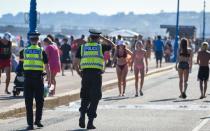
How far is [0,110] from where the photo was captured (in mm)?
16547

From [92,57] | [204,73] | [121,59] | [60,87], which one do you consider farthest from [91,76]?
[60,87]

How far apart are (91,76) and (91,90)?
27 cm

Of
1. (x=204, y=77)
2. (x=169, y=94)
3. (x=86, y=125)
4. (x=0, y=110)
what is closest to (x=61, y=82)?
(x=169, y=94)

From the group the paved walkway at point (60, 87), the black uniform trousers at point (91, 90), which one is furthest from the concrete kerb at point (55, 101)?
the black uniform trousers at point (91, 90)

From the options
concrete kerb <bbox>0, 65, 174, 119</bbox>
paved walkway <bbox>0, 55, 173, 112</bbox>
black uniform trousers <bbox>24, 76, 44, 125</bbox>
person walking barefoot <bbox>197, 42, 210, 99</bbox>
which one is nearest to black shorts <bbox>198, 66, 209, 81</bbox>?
person walking barefoot <bbox>197, 42, 210, 99</bbox>

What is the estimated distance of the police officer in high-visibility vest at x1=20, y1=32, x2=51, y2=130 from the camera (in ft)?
46.9

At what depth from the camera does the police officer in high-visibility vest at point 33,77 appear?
14.3m

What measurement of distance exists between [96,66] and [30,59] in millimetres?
1319

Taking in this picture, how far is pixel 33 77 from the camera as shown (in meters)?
14.4

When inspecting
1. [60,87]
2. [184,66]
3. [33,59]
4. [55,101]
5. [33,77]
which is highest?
[33,59]

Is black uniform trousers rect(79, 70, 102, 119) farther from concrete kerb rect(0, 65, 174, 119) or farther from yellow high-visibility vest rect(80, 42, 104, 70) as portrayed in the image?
concrete kerb rect(0, 65, 174, 119)

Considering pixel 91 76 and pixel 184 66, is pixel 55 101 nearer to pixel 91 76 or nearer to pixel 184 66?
pixel 184 66

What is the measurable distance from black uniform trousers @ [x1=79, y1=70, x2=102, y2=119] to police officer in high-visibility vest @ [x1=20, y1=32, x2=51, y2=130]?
2.79 feet

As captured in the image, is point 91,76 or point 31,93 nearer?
point 91,76
